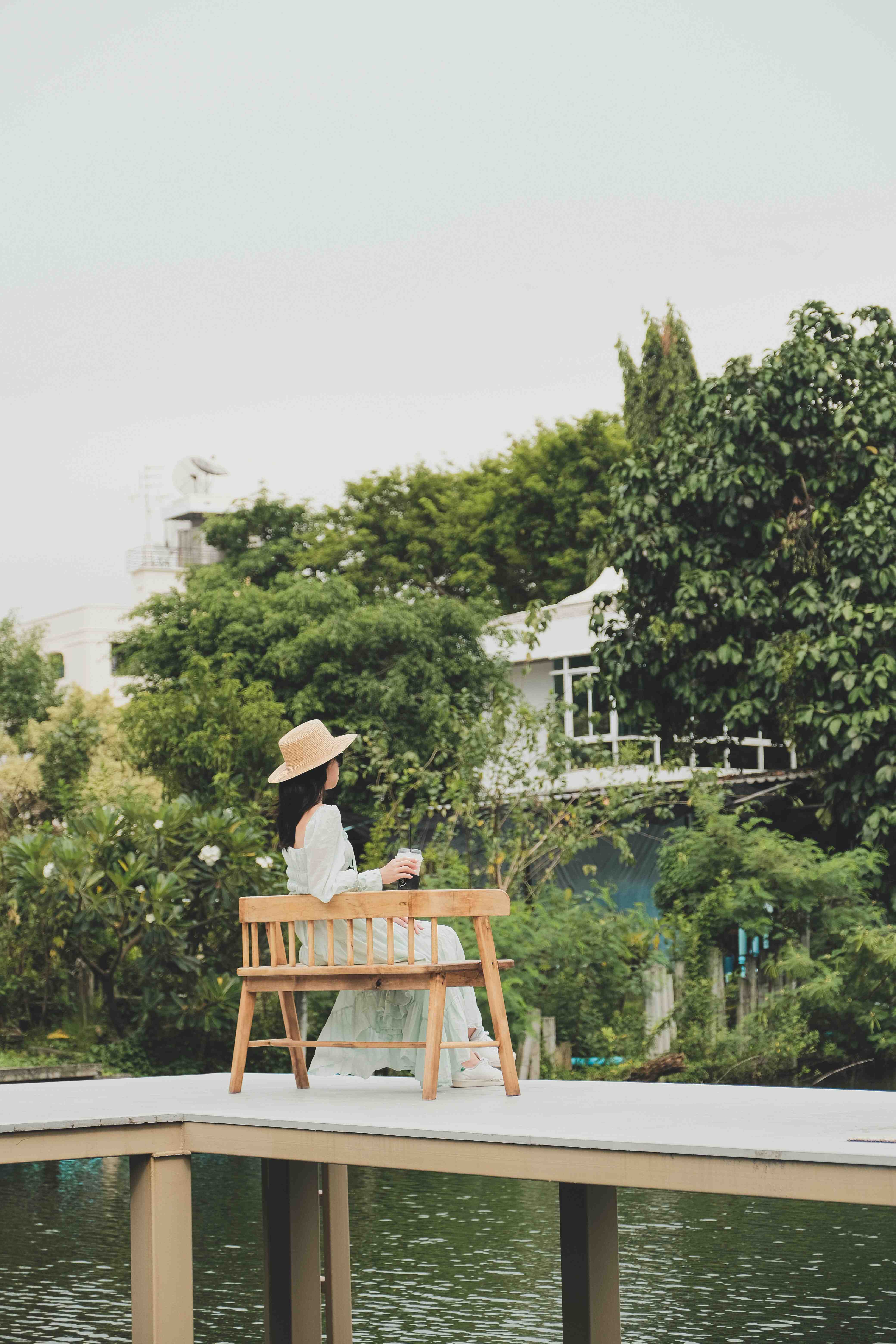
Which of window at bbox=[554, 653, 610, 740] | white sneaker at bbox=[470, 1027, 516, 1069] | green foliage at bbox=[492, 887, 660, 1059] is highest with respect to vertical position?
window at bbox=[554, 653, 610, 740]

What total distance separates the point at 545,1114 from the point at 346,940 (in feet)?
4.36

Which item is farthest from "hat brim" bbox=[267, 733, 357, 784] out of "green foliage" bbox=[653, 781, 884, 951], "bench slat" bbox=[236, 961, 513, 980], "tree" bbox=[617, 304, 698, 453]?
"tree" bbox=[617, 304, 698, 453]

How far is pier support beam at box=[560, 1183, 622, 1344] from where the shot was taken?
557cm

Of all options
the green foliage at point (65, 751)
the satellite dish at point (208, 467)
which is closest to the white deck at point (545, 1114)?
the green foliage at point (65, 751)

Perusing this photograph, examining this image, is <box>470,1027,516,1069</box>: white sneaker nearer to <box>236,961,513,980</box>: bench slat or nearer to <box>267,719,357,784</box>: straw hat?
<box>236,961,513,980</box>: bench slat

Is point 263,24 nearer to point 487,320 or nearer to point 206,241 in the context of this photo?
point 206,241

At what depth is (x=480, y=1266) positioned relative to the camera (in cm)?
923

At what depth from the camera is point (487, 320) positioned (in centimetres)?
4450

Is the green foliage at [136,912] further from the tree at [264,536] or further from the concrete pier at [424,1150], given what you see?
the tree at [264,536]

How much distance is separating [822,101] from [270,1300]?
2711 centimetres

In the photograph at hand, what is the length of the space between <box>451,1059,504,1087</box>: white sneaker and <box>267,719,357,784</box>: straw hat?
1.38 m

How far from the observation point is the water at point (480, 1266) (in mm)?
7902

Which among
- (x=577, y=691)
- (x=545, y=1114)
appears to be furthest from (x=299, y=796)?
(x=577, y=691)

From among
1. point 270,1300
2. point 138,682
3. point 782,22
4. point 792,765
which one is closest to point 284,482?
point 138,682
